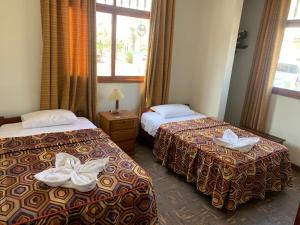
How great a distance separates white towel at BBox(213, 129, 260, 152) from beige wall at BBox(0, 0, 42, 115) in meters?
2.37

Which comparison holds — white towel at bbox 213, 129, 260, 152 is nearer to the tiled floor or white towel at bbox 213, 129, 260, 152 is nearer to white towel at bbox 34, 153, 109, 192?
the tiled floor

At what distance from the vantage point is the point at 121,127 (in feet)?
9.85

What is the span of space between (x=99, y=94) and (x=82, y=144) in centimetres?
120

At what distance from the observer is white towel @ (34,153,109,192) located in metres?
1.46

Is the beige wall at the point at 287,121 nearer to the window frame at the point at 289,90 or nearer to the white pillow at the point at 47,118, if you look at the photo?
the window frame at the point at 289,90

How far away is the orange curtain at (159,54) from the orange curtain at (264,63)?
1380 millimetres

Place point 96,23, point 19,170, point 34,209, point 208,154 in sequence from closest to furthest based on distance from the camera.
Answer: point 34,209, point 19,170, point 208,154, point 96,23

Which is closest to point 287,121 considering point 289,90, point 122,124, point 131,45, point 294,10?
point 289,90

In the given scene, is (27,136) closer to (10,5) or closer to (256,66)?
(10,5)

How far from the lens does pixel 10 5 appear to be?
96.3 inches

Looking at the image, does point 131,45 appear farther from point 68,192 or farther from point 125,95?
point 68,192

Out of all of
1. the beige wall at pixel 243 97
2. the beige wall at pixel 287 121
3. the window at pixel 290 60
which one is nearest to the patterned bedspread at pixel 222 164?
the beige wall at pixel 287 121

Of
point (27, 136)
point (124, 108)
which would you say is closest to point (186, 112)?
point (124, 108)

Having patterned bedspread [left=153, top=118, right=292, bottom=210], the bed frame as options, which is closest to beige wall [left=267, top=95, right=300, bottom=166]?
patterned bedspread [left=153, top=118, right=292, bottom=210]
